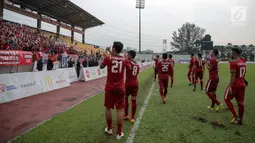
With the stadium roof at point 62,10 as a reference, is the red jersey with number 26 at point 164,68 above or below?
below

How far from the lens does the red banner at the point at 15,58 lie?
12012mm

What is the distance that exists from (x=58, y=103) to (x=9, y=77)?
243 cm

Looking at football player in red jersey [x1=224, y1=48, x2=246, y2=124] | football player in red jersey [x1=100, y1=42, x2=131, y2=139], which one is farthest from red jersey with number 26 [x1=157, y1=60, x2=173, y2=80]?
football player in red jersey [x1=100, y1=42, x2=131, y2=139]

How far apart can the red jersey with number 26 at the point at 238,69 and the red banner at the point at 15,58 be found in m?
13.2

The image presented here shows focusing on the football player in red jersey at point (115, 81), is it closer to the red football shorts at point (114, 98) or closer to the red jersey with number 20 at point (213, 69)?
the red football shorts at point (114, 98)

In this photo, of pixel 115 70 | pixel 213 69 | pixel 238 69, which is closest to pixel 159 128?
pixel 115 70

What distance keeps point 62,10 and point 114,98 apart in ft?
90.1

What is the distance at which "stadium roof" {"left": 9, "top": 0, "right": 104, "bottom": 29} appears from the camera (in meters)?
23.7

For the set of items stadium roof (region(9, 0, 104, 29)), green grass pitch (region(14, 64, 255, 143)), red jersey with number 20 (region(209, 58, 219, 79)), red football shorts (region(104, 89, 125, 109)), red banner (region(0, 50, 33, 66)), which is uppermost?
stadium roof (region(9, 0, 104, 29))

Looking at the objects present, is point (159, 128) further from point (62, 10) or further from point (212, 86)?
point (62, 10)

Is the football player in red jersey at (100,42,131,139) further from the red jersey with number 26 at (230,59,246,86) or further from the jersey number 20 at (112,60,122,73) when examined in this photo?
the red jersey with number 26 at (230,59,246,86)

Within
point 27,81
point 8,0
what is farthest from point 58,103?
point 8,0

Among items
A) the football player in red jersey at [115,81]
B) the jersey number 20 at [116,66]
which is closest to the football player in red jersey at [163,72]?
the football player in red jersey at [115,81]

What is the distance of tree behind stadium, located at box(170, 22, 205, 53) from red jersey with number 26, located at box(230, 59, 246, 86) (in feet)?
290
